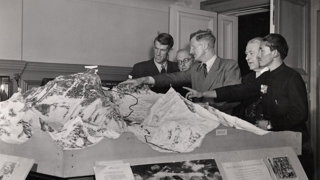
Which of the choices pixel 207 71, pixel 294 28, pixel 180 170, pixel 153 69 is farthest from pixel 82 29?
pixel 180 170

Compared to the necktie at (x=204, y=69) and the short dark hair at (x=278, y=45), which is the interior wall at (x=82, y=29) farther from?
the short dark hair at (x=278, y=45)

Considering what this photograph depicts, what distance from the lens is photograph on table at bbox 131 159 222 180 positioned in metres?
1.78

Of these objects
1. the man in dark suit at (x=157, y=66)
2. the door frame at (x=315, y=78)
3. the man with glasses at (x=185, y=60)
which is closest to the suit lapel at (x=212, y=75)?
the man with glasses at (x=185, y=60)

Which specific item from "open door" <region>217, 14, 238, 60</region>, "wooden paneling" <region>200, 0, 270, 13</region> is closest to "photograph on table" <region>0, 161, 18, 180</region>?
"wooden paneling" <region>200, 0, 270, 13</region>

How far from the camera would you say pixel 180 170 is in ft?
6.22

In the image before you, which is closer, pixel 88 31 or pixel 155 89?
pixel 155 89

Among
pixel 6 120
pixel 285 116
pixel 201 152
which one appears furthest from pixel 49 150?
pixel 285 116

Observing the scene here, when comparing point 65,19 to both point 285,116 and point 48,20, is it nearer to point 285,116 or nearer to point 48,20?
point 48,20

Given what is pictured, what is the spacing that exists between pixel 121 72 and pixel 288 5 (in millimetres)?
2129

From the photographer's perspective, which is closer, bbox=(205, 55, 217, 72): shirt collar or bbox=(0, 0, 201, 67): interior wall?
bbox=(205, 55, 217, 72): shirt collar

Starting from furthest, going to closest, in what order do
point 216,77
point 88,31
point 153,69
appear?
point 88,31 → point 153,69 → point 216,77

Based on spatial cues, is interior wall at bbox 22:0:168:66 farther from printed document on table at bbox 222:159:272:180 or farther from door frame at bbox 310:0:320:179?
printed document on table at bbox 222:159:272:180

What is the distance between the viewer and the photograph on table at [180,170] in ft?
5.85

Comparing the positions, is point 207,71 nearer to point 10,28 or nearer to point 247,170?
point 247,170
